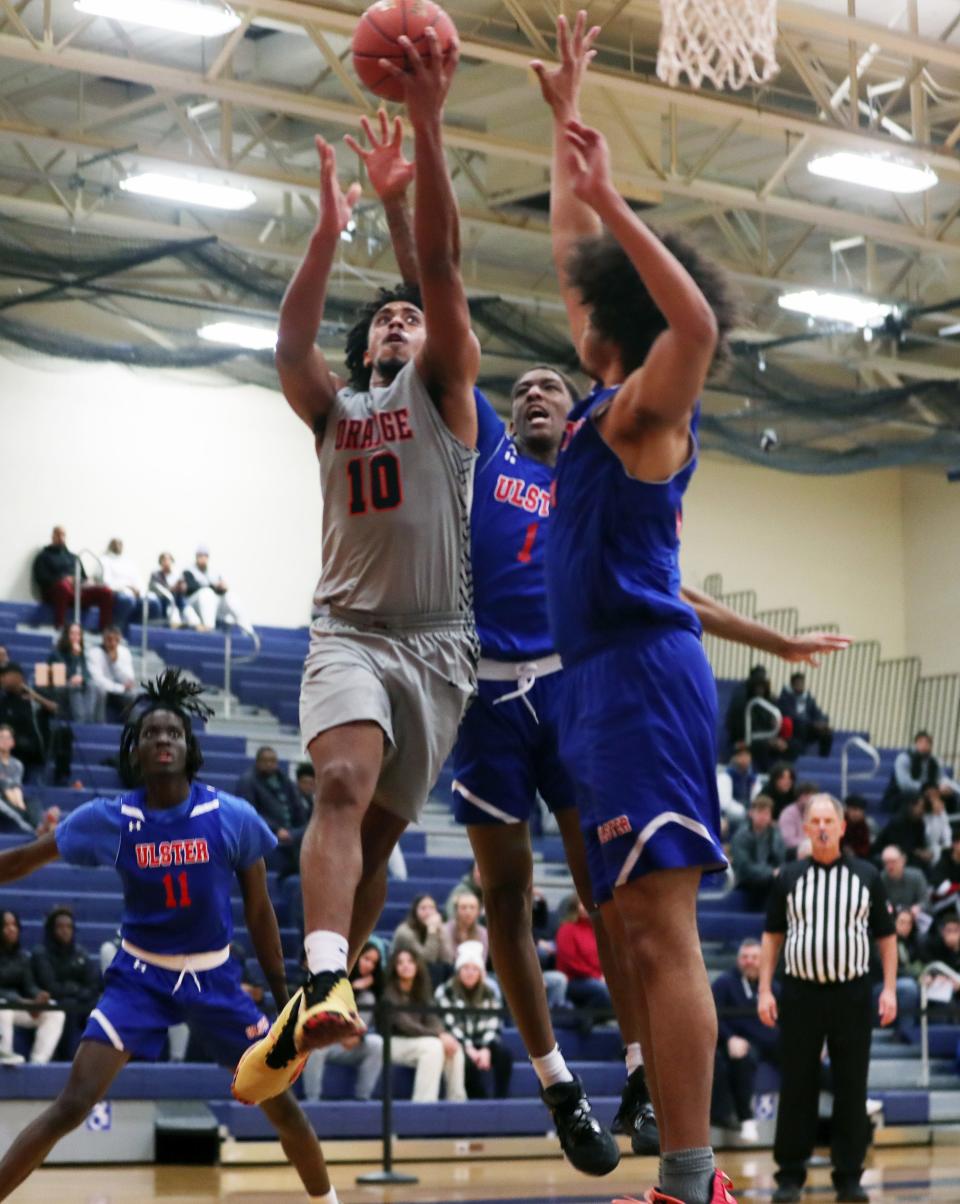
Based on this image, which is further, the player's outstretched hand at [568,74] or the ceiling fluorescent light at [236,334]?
the ceiling fluorescent light at [236,334]

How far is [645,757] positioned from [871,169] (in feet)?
39.8

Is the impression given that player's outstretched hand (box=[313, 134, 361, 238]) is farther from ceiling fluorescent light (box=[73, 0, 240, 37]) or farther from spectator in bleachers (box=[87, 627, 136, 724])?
spectator in bleachers (box=[87, 627, 136, 724])

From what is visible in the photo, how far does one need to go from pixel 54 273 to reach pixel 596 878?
32.6 feet

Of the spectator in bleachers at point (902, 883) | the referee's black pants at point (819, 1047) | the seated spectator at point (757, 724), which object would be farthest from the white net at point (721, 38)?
the seated spectator at point (757, 724)

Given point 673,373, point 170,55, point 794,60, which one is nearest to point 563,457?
point 673,373

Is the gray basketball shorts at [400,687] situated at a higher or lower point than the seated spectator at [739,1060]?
higher

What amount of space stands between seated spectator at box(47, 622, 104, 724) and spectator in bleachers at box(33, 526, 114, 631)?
1745 millimetres

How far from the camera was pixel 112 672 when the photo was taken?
57.9 feet

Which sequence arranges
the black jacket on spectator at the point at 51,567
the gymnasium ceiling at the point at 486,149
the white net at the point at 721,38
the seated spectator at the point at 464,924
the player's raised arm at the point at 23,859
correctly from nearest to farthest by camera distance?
the player's raised arm at the point at 23,859, the white net at the point at 721,38, the seated spectator at the point at 464,924, the gymnasium ceiling at the point at 486,149, the black jacket on spectator at the point at 51,567

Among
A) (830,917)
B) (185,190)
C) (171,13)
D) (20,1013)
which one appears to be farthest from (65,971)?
(185,190)

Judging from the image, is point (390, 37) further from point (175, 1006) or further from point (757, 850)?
point (757, 850)

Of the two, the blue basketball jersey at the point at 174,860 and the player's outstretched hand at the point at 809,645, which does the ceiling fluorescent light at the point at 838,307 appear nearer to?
the blue basketball jersey at the point at 174,860

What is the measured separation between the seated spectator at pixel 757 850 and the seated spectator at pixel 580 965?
3.54m

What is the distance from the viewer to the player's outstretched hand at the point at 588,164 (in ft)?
14.3
